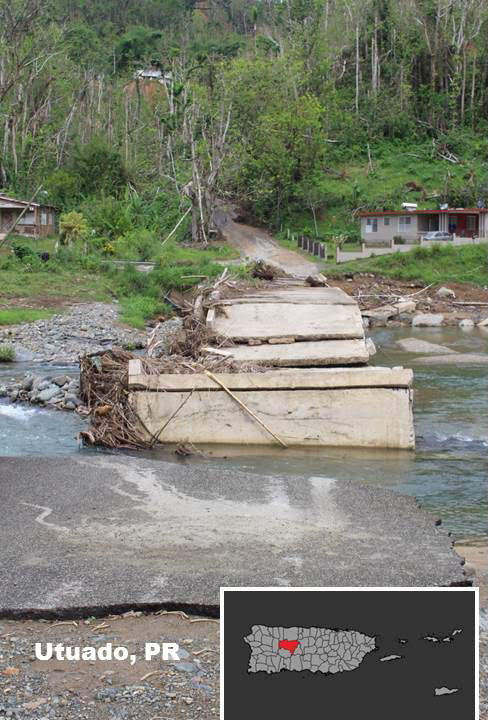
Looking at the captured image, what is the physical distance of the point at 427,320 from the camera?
30.9 m

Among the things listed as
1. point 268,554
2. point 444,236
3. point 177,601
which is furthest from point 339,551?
point 444,236

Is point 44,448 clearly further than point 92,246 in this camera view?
No

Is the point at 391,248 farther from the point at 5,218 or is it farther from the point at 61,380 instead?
the point at 61,380

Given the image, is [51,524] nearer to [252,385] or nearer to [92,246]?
[252,385]

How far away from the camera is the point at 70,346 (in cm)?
2261

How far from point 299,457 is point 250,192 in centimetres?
4488

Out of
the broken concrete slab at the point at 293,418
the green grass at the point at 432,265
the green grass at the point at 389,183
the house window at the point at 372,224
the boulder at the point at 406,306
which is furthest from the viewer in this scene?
the green grass at the point at 389,183

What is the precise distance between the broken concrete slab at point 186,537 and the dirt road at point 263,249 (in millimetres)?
28797

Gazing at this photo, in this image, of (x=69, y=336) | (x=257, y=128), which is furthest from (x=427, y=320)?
(x=257, y=128)

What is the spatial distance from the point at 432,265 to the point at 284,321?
73.2 ft

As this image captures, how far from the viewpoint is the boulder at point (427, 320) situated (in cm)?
3073

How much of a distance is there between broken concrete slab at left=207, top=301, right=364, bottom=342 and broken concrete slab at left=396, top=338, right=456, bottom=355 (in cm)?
Answer: 365

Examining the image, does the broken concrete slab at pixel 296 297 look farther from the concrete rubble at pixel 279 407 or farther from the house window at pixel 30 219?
the house window at pixel 30 219

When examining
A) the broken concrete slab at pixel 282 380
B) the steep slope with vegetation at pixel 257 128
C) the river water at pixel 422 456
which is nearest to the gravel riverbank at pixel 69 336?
the river water at pixel 422 456
